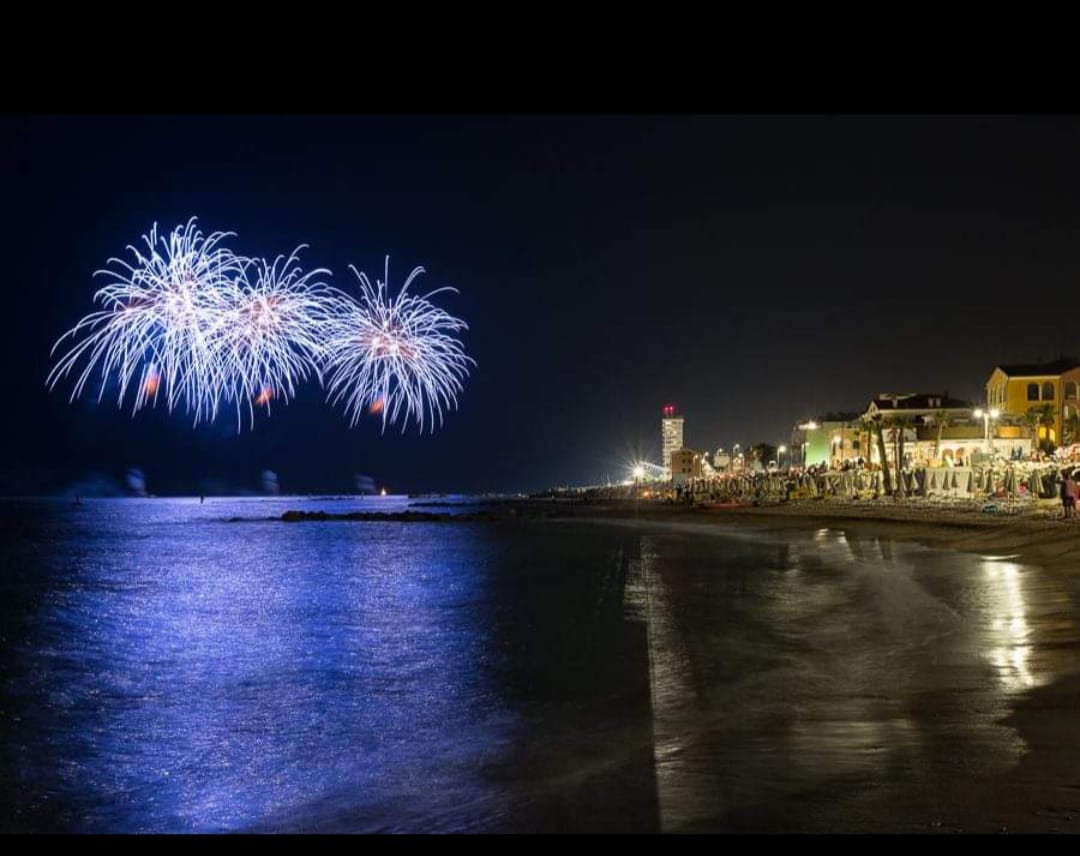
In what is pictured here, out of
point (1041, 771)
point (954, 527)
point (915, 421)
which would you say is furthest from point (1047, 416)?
point (1041, 771)

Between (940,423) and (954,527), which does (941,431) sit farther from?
(954,527)

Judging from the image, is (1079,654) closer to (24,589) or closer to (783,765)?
(783,765)

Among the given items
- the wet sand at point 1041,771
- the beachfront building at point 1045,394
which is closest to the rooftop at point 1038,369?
the beachfront building at point 1045,394

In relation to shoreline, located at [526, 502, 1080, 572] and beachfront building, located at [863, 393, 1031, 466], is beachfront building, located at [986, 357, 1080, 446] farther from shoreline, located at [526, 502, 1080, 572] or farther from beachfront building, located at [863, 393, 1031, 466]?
shoreline, located at [526, 502, 1080, 572]

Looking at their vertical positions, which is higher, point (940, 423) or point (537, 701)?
point (940, 423)

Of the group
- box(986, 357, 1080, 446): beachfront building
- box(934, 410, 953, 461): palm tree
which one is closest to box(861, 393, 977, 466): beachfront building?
box(934, 410, 953, 461): palm tree

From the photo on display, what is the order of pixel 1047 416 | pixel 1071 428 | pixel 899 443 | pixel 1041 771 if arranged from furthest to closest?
pixel 899 443 < pixel 1047 416 < pixel 1071 428 < pixel 1041 771
